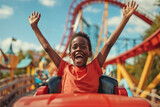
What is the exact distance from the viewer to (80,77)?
54.7 inches

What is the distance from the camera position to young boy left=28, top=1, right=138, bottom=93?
A: 4.40 ft

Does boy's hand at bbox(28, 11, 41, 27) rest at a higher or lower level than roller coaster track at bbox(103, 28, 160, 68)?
lower

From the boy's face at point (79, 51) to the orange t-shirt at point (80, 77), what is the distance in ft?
0.23

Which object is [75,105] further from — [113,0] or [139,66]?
[113,0]

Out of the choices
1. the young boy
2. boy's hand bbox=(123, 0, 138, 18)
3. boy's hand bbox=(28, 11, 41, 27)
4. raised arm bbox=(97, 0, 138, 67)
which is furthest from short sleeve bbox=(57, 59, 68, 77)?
boy's hand bbox=(123, 0, 138, 18)

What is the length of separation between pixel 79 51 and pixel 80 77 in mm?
247

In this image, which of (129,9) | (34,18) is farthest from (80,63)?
(129,9)

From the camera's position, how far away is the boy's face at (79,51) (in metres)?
1.47

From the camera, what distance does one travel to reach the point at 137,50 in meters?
6.13

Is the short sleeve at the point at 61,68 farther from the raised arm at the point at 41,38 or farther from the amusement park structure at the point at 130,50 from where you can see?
the amusement park structure at the point at 130,50

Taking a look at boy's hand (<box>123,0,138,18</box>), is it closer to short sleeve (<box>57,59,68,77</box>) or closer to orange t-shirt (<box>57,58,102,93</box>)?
orange t-shirt (<box>57,58,102,93</box>)

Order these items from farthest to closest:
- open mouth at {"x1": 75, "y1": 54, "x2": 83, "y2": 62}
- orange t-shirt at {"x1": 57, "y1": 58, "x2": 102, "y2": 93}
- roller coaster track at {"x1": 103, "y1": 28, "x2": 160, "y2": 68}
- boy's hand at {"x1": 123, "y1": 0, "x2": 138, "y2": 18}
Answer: roller coaster track at {"x1": 103, "y1": 28, "x2": 160, "y2": 68}, boy's hand at {"x1": 123, "y1": 0, "x2": 138, "y2": 18}, open mouth at {"x1": 75, "y1": 54, "x2": 83, "y2": 62}, orange t-shirt at {"x1": 57, "y1": 58, "x2": 102, "y2": 93}

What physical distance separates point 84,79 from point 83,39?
402mm

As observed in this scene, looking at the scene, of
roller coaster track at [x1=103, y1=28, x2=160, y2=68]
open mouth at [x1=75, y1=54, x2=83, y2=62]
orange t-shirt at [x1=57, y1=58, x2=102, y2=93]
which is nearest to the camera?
orange t-shirt at [x1=57, y1=58, x2=102, y2=93]
